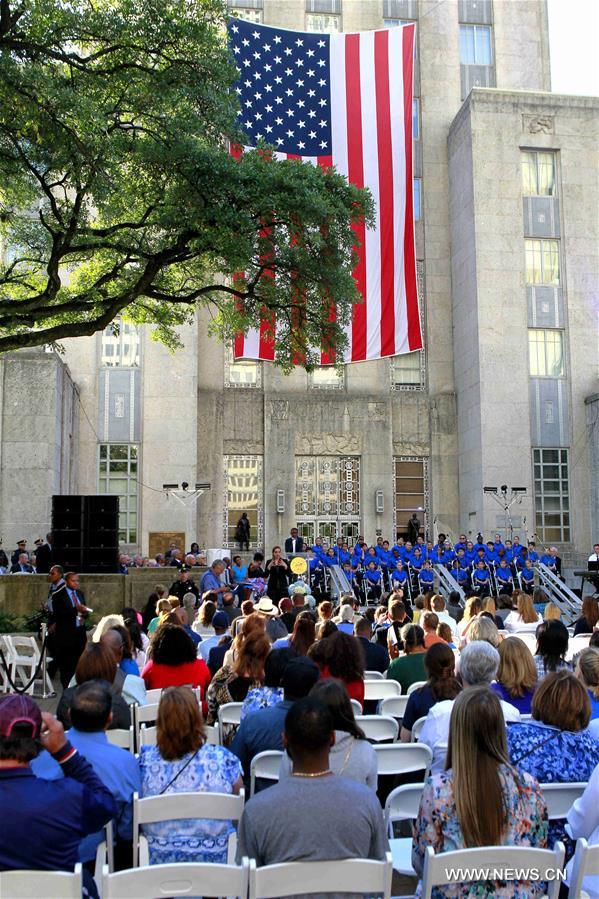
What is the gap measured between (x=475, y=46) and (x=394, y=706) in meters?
35.9

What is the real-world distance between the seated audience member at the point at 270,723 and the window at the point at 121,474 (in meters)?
25.3

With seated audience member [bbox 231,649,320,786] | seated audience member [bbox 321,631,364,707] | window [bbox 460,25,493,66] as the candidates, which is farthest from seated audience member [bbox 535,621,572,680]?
window [bbox 460,25,493,66]

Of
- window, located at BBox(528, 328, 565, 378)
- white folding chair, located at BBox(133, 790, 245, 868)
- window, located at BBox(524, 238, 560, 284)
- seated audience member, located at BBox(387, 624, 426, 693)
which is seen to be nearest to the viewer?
white folding chair, located at BBox(133, 790, 245, 868)

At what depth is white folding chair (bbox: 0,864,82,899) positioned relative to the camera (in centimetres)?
297

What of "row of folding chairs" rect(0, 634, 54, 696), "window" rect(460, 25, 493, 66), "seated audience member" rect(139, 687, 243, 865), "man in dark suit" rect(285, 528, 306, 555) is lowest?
"row of folding chairs" rect(0, 634, 54, 696)

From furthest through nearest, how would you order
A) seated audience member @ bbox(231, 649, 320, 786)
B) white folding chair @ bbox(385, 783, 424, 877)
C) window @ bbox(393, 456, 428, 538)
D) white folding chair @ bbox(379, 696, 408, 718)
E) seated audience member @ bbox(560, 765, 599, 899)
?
window @ bbox(393, 456, 428, 538)
white folding chair @ bbox(379, 696, 408, 718)
seated audience member @ bbox(231, 649, 320, 786)
white folding chair @ bbox(385, 783, 424, 877)
seated audience member @ bbox(560, 765, 599, 899)

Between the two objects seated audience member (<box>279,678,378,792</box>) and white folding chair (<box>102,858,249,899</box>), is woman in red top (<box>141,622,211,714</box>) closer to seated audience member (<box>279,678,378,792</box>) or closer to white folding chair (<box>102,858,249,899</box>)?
seated audience member (<box>279,678,378,792</box>)

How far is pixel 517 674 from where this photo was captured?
5.62 meters

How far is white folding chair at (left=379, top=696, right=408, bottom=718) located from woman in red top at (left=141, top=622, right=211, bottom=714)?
1337 mm

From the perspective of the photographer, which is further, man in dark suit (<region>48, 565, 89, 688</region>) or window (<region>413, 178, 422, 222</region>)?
window (<region>413, 178, 422, 222</region>)

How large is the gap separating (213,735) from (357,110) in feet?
88.4

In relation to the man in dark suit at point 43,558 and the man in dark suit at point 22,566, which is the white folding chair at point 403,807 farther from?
the man in dark suit at point 22,566

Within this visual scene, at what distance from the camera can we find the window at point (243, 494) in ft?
105

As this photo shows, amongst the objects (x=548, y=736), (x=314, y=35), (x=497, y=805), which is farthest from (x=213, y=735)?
(x=314, y=35)
